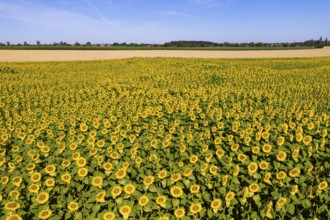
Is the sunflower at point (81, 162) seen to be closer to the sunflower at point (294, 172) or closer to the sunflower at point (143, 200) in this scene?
the sunflower at point (143, 200)

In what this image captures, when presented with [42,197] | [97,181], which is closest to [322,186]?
[97,181]

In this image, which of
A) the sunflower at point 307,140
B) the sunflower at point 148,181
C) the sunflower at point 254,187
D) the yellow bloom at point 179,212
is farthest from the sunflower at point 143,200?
the sunflower at point 307,140

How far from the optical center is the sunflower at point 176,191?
3.70 meters

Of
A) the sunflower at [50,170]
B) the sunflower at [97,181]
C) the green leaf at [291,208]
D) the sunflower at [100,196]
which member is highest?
the sunflower at [50,170]

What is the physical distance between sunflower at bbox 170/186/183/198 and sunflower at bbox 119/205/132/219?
0.60 m

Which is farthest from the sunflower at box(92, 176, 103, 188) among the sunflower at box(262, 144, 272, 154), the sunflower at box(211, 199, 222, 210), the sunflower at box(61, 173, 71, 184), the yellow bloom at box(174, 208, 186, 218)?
the sunflower at box(262, 144, 272, 154)

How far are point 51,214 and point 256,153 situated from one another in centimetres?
313

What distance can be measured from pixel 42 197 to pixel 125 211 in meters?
1.12

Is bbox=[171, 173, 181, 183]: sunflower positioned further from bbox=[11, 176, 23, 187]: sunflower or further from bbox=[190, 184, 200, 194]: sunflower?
bbox=[11, 176, 23, 187]: sunflower

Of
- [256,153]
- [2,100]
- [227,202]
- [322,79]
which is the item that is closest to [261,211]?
[227,202]

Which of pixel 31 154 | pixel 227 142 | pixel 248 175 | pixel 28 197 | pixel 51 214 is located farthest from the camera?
pixel 227 142

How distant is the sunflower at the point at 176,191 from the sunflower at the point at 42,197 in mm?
1613

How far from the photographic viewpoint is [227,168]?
433 centimetres

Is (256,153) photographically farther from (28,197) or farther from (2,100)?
(2,100)
